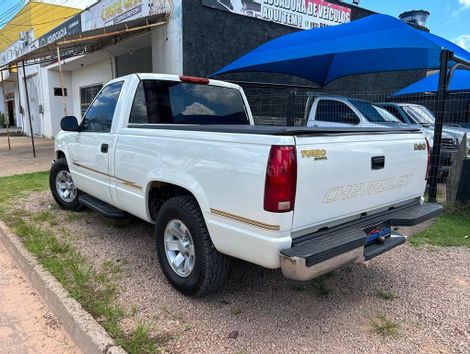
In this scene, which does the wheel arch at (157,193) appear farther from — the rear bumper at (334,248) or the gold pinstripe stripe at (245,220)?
the rear bumper at (334,248)

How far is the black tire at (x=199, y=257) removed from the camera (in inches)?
123

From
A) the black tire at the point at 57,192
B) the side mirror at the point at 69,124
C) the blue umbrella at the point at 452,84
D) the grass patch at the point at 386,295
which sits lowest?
the grass patch at the point at 386,295

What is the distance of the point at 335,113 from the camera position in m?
9.09

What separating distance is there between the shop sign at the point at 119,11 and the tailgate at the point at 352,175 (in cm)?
986

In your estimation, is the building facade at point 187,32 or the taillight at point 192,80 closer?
the taillight at point 192,80

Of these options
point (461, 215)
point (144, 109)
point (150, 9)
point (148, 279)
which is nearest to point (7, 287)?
point (148, 279)

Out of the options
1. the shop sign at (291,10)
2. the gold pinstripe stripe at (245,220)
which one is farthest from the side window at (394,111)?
the gold pinstripe stripe at (245,220)

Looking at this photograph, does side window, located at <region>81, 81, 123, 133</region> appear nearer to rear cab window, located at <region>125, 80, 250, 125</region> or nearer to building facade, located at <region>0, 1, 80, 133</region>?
rear cab window, located at <region>125, 80, 250, 125</region>

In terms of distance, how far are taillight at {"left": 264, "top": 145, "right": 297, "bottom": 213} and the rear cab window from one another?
209 cm

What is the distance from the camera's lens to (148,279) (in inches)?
149

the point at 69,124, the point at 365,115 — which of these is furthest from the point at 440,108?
the point at 69,124

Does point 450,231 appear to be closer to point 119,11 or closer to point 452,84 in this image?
point 452,84

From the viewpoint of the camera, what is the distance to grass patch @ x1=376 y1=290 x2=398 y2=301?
3488mm

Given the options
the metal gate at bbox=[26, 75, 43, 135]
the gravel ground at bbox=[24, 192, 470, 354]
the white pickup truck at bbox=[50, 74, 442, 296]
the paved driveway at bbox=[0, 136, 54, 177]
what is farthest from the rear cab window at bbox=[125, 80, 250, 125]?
the metal gate at bbox=[26, 75, 43, 135]
